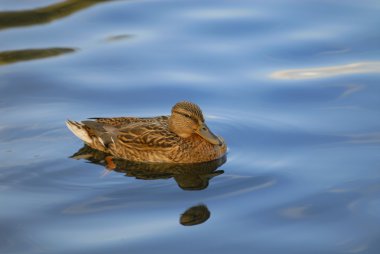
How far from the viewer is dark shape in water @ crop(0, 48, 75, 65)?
47.4 ft

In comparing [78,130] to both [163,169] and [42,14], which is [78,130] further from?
[42,14]

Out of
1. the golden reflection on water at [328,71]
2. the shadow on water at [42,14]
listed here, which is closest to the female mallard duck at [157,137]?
the golden reflection on water at [328,71]

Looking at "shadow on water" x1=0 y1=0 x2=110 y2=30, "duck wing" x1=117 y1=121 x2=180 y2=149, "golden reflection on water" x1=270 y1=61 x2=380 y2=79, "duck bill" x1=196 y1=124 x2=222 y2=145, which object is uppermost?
"shadow on water" x1=0 y1=0 x2=110 y2=30

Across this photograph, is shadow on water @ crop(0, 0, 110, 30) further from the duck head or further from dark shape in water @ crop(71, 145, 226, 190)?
the duck head

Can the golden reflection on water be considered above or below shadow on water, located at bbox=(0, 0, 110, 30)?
below

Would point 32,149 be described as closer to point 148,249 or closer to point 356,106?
point 148,249

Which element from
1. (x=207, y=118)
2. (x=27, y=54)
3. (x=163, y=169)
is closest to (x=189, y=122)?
(x=163, y=169)

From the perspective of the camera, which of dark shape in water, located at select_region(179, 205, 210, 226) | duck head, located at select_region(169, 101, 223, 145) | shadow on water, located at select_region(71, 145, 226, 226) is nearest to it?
dark shape in water, located at select_region(179, 205, 210, 226)

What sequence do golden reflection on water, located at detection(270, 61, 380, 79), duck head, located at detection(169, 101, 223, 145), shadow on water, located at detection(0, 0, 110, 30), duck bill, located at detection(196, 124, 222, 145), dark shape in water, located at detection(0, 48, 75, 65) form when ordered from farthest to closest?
1. shadow on water, located at detection(0, 0, 110, 30)
2. dark shape in water, located at detection(0, 48, 75, 65)
3. golden reflection on water, located at detection(270, 61, 380, 79)
4. duck head, located at detection(169, 101, 223, 145)
5. duck bill, located at detection(196, 124, 222, 145)

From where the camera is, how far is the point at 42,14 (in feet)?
54.5

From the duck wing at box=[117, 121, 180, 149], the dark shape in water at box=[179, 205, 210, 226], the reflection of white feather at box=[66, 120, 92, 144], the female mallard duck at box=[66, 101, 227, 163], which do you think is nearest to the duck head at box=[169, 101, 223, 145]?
the female mallard duck at box=[66, 101, 227, 163]

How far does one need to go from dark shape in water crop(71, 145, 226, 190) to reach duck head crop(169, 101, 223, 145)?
12.7 inches

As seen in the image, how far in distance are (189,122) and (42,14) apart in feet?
20.3

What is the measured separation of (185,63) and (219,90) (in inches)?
48.4
